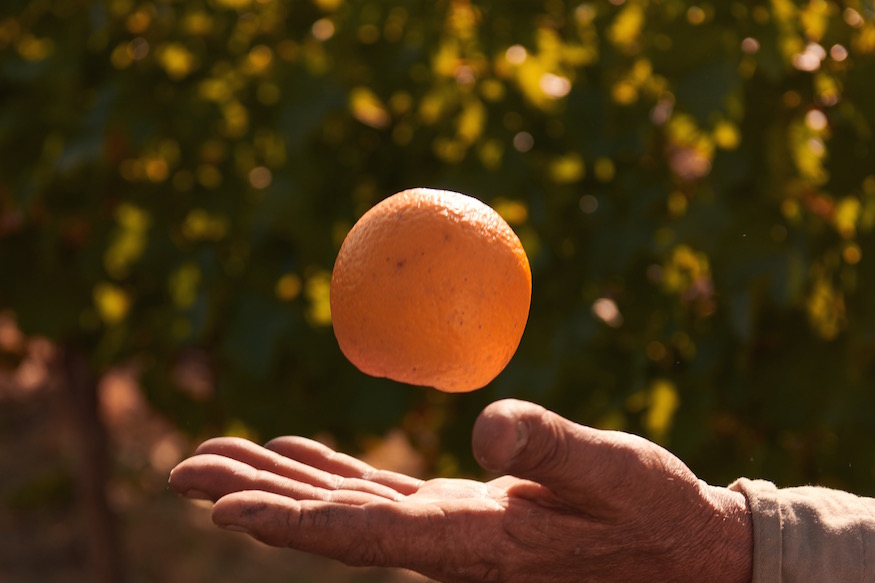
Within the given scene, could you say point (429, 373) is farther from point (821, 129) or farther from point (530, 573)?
point (821, 129)

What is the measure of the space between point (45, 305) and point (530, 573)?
1.90m

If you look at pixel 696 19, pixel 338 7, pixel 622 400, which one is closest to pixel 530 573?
pixel 622 400

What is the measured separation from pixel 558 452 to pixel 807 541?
1.79 feet

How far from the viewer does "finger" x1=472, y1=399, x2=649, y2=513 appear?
1.23m

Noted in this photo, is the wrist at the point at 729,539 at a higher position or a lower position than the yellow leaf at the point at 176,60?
lower

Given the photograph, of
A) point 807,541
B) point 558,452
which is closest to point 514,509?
point 558,452

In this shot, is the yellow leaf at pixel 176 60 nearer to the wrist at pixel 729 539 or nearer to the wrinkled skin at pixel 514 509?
the wrinkled skin at pixel 514 509

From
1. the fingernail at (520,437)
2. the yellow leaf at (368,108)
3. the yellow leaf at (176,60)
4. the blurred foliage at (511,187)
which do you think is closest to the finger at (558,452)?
the fingernail at (520,437)

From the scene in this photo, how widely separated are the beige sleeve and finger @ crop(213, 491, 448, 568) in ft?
1.77

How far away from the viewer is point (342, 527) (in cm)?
134

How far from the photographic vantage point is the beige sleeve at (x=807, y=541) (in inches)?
61.9

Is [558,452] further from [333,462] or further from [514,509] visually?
[333,462]

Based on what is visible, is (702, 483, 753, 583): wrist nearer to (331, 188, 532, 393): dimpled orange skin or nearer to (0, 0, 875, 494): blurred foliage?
(331, 188, 532, 393): dimpled orange skin

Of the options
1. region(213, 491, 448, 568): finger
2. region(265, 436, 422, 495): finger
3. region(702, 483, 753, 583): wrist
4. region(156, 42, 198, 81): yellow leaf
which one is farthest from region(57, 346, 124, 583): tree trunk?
region(702, 483, 753, 583): wrist
